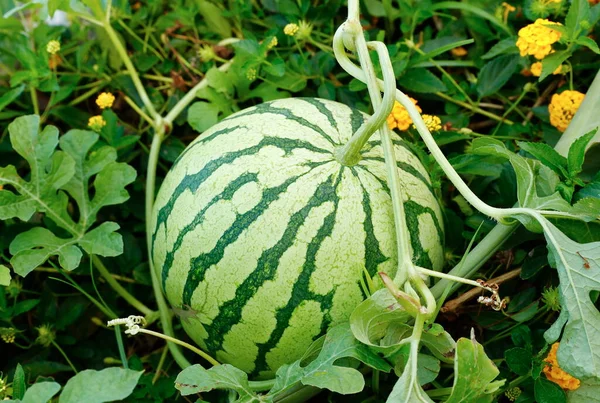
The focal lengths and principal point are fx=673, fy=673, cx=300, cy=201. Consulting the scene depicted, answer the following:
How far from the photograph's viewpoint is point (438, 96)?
1.97 m

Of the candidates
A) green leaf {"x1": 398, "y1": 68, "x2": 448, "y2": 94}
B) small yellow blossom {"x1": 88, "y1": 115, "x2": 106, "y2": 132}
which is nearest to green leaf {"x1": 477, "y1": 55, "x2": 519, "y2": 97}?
green leaf {"x1": 398, "y1": 68, "x2": 448, "y2": 94}

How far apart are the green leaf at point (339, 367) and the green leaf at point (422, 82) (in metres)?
0.82

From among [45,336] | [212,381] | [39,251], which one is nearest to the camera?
[212,381]

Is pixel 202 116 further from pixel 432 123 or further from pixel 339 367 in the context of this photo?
pixel 339 367

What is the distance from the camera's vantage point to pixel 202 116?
6.26 feet

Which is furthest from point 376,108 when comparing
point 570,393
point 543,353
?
point 570,393

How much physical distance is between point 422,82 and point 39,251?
3.61ft

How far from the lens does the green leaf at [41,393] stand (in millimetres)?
1221

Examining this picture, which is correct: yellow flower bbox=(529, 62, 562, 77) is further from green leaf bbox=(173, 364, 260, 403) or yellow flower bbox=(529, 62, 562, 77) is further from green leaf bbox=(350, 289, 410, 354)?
green leaf bbox=(173, 364, 260, 403)

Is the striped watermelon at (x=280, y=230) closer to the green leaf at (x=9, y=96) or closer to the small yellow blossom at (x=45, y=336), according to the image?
the small yellow blossom at (x=45, y=336)

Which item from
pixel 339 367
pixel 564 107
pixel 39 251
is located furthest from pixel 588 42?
pixel 39 251

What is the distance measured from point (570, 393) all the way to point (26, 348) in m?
1.38

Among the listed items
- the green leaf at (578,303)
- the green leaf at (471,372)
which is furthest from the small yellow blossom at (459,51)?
the green leaf at (471,372)

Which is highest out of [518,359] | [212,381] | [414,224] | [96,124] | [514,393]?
[96,124]
